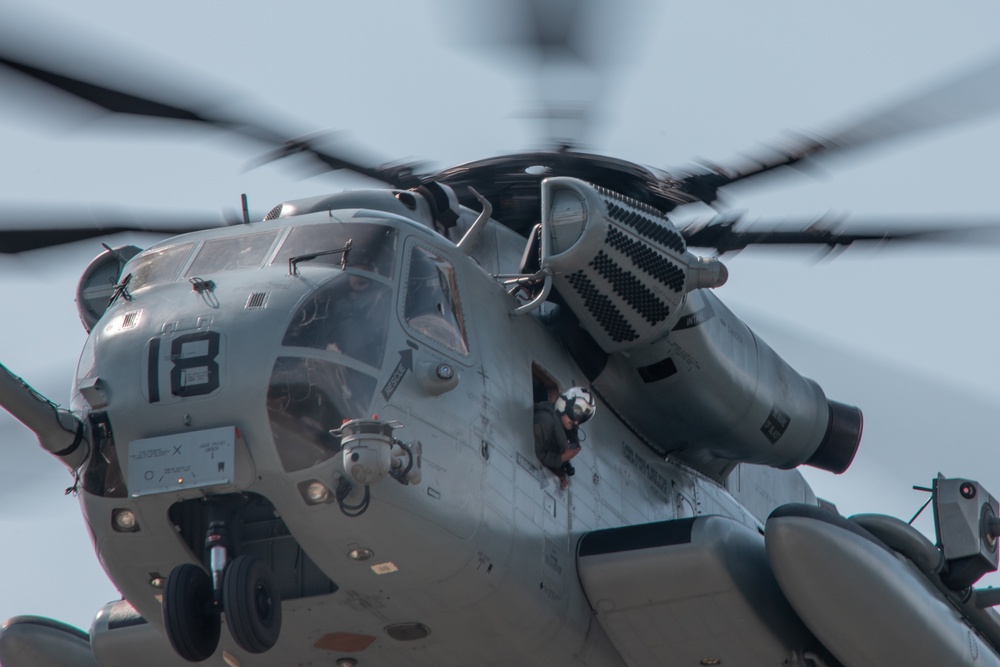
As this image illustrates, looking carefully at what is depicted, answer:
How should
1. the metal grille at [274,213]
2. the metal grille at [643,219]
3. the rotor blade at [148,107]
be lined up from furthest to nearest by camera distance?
the metal grille at [274,213] < the metal grille at [643,219] < the rotor blade at [148,107]

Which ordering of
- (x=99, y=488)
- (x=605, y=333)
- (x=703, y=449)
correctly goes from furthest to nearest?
(x=703, y=449) < (x=605, y=333) < (x=99, y=488)

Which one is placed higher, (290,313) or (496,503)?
(290,313)

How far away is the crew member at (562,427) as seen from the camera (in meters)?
9.45

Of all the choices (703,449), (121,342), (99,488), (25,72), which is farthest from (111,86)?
(703,449)

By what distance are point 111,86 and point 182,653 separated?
3058 mm

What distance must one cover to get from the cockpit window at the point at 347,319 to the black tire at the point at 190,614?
4.53ft

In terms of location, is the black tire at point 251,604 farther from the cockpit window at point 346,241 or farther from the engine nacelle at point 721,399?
the engine nacelle at point 721,399

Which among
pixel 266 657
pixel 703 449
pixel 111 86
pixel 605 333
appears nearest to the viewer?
pixel 111 86

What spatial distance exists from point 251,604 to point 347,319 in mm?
1680

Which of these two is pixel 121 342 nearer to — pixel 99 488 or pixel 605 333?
pixel 99 488

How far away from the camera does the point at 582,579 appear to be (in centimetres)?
974

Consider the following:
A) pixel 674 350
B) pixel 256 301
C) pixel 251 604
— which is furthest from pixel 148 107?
pixel 674 350

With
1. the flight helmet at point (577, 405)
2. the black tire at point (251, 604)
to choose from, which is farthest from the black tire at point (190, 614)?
the flight helmet at point (577, 405)

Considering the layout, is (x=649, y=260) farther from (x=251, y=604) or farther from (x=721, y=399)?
(x=251, y=604)
